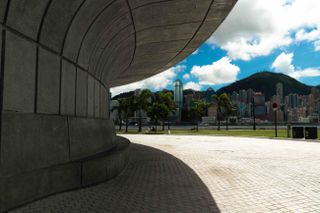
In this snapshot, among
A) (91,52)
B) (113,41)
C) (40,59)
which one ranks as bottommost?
(40,59)

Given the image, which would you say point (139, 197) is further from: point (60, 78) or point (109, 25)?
point (109, 25)

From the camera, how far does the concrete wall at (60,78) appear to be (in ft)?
16.9

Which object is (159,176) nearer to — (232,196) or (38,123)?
(232,196)

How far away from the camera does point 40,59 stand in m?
6.08

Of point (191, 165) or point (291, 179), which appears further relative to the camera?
point (191, 165)

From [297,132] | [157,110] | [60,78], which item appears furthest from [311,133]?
[157,110]

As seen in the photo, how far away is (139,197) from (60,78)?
3.09 meters

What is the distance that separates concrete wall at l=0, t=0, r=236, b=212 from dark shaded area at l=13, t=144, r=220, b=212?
0.36 meters

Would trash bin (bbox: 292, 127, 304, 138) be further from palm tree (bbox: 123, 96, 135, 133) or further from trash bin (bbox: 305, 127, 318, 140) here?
palm tree (bbox: 123, 96, 135, 133)

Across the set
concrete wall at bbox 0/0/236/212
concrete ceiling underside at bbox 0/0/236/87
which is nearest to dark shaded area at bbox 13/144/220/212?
concrete wall at bbox 0/0/236/212

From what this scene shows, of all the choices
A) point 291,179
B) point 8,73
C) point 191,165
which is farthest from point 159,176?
point 8,73

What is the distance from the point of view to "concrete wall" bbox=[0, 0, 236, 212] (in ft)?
16.9

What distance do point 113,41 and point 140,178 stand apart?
15.8 feet

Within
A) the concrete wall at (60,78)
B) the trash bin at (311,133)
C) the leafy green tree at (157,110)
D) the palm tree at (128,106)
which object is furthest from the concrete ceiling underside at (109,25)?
the palm tree at (128,106)
